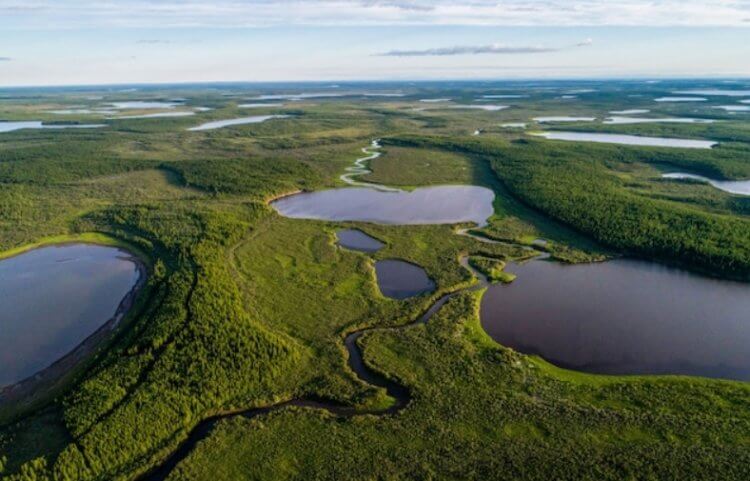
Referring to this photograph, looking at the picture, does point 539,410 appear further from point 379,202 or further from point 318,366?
point 379,202

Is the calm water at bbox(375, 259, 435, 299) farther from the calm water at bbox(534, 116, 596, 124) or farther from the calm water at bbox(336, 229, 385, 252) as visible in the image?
the calm water at bbox(534, 116, 596, 124)

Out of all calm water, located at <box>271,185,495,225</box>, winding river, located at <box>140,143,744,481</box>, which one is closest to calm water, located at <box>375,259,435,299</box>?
winding river, located at <box>140,143,744,481</box>

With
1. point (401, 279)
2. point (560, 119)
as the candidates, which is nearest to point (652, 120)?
point (560, 119)

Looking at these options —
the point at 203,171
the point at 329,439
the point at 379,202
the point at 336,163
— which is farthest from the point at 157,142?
the point at 329,439

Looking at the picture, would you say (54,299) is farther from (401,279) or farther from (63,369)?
(401,279)

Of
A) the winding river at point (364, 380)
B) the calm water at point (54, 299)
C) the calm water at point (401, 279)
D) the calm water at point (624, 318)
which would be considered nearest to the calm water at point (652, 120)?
the calm water at point (624, 318)

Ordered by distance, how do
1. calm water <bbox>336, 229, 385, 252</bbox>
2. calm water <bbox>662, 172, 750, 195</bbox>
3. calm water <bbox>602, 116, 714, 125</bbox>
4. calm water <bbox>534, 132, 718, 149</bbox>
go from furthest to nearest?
calm water <bbox>602, 116, 714, 125</bbox>, calm water <bbox>534, 132, 718, 149</bbox>, calm water <bbox>662, 172, 750, 195</bbox>, calm water <bbox>336, 229, 385, 252</bbox>
